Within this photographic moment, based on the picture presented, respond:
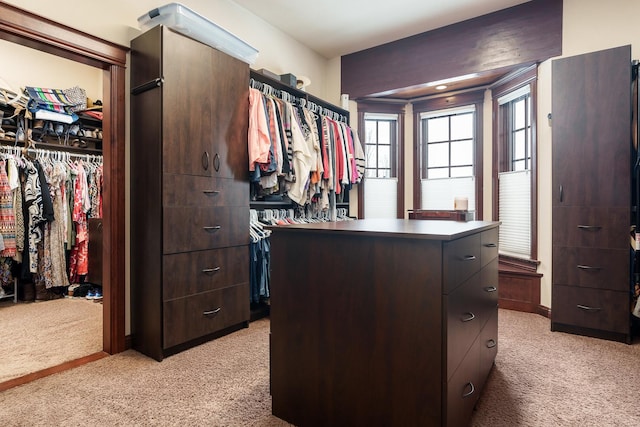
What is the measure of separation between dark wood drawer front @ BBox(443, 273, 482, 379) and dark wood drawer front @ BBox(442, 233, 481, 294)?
0.03m

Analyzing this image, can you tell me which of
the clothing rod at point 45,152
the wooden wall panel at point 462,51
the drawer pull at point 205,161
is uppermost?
the wooden wall panel at point 462,51

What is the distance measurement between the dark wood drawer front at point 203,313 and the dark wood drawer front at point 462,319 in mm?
1710

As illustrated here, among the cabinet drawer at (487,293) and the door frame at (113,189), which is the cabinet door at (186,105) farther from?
the cabinet drawer at (487,293)

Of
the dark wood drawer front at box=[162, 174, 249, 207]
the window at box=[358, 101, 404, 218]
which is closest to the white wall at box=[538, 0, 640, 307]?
the window at box=[358, 101, 404, 218]

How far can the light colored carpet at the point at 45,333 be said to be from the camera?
2207mm

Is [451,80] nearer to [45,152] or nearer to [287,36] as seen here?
[287,36]

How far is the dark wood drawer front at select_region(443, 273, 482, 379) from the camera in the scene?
1.21m

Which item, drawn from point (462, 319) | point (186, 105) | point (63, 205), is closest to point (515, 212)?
point (462, 319)

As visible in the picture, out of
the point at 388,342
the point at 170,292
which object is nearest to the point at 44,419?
the point at 170,292

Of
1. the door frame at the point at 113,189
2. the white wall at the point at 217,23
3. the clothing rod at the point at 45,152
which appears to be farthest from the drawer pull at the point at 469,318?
the clothing rod at the point at 45,152

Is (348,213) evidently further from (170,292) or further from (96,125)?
(96,125)

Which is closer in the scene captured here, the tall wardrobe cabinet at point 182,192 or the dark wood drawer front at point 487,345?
the dark wood drawer front at point 487,345

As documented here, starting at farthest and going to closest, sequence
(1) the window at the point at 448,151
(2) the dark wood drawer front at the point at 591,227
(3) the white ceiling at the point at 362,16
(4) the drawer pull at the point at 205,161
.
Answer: (1) the window at the point at 448,151
(3) the white ceiling at the point at 362,16
(2) the dark wood drawer front at the point at 591,227
(4) the drawer pull at the point at 205,161

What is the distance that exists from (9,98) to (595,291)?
5334mm
